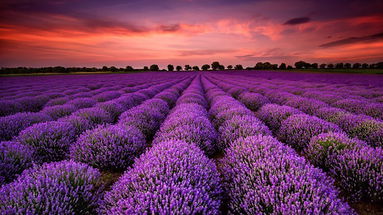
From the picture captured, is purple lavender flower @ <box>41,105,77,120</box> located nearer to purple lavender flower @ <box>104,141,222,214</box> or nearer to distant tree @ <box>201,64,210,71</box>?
purple lavender flower @ <box>104,141,222,214</box>

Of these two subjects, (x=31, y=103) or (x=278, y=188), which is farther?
(x=31, y=103)

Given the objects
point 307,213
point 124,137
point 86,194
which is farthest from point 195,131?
point 307,213

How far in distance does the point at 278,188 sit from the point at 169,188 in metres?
1.08

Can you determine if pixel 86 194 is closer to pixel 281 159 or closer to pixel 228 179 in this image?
pixel 228 179

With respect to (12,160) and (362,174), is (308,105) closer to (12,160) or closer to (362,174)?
(362,174)

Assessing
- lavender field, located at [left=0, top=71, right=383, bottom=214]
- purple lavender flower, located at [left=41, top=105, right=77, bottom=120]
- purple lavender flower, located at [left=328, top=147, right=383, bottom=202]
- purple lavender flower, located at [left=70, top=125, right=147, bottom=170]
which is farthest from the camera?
purple lavender flower, located at [left=41, top=105, right=77, bottom=120]

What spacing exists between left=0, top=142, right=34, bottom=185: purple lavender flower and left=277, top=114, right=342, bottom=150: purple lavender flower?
499 centimetres

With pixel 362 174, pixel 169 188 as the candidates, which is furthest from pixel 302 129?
pixel 169 188

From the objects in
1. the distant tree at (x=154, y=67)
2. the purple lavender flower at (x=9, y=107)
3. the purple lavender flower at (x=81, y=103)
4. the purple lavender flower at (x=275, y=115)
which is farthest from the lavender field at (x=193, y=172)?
the distant tree at (x=154, y=67)

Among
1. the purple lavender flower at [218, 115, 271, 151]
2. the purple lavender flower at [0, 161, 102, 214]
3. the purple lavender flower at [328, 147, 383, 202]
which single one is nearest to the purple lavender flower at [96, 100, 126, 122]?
the purple lavender flower at [218, 115, 271, 151]

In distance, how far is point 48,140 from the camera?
12.3ft

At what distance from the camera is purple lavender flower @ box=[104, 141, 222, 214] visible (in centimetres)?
165

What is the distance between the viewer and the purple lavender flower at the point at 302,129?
4094mm

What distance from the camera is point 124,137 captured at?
3580mm
